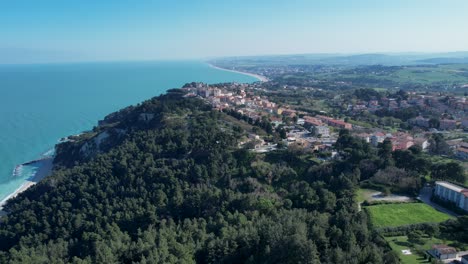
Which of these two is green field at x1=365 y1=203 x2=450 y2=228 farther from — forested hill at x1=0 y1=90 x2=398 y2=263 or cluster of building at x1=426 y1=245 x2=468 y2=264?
cluster of building at x1=426 y1=245 x2=468 y2=264

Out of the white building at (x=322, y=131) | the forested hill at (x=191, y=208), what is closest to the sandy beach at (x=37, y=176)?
the forested hill at (x=191, y=208)

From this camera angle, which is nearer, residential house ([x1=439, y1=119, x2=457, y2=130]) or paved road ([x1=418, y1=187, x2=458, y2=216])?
paved road ([x1=418, y1=187, x2=458, y2=216])

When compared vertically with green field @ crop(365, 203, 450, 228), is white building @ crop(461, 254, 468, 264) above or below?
above

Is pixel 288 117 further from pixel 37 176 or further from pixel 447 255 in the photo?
pixel 447 255

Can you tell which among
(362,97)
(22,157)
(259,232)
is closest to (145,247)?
(259,232)

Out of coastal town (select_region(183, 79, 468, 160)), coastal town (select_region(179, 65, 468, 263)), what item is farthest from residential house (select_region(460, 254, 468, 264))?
coastal town (select_region(183, 79, 468, 160))

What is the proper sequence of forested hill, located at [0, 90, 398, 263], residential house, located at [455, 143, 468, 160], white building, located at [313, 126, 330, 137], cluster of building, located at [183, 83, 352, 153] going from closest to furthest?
forested hill, located at [0, 90, 398, 263] → residential house, located at [455, 143, 468, 160] → cluster of building, located at [183, 83, 352, 153] → white building, located at [313, 126, 330, 137]
